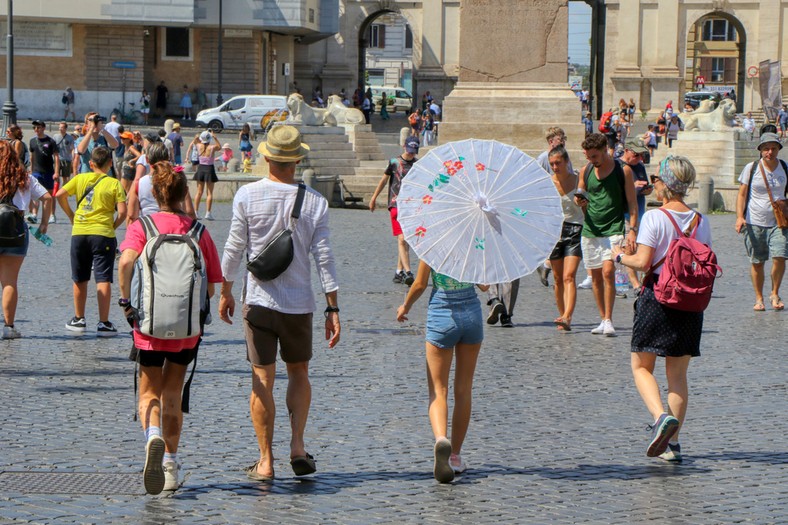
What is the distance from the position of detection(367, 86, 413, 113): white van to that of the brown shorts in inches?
2501

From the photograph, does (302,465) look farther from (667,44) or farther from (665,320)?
(667,44)

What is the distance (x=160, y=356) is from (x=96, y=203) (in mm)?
4912

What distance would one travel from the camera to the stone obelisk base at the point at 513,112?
2264 cm

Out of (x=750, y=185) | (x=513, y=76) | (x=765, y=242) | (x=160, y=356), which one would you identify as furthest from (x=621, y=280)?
(x=513, y=76)

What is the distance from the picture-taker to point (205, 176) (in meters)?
22.7

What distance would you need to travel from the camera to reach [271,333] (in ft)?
21.9

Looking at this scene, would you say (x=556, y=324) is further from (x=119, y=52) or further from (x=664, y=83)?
(x=664, y=83)

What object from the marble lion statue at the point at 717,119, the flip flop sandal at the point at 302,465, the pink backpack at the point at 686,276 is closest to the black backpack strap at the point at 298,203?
the flip flop sandal at the point at 302,465

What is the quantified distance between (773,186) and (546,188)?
640 cm

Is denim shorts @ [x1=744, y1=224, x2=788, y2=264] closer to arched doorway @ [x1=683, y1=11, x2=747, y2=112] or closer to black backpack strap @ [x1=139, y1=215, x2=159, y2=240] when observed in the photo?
black backpack strap @ [x1=139, y1=215, x2=159, y2=240]

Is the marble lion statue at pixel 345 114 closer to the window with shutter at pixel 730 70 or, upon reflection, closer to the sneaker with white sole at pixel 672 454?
the sneaker with white sole at pixel 672 454

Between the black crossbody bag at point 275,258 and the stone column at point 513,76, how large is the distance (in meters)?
15.8

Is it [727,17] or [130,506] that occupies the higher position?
[727,17]

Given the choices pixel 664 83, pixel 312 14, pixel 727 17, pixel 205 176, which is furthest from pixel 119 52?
pixel 205 176
